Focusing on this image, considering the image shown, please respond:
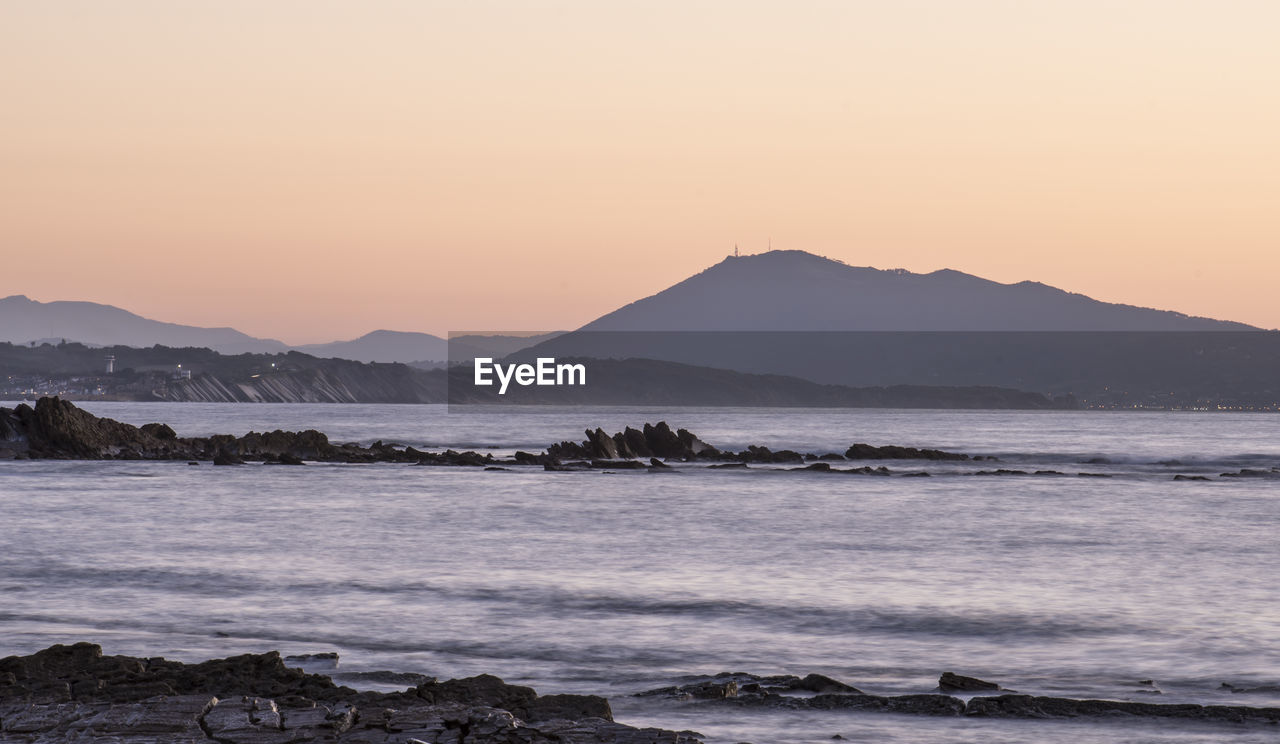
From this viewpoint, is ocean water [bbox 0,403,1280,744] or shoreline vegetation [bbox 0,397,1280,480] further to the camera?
shoreline vegetation [bbox 0,397,1280,480]

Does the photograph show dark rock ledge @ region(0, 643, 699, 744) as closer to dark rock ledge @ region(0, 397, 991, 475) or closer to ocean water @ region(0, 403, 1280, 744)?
ocean water @ region(0, 403, 1280, 744)

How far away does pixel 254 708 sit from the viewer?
34.7 feet

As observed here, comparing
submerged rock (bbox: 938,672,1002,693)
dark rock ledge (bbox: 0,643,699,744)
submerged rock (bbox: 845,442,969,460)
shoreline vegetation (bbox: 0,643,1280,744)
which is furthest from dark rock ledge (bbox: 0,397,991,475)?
dark rock ledge (bbox: 0,643,699,744)

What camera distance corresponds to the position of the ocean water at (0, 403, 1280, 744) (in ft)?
48.0

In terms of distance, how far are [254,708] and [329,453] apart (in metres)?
59.6

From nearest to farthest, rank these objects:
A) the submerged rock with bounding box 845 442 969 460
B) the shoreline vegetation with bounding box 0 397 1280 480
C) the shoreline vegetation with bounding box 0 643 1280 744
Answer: the shoreline vegetation with bounding box 0 643 1280 744 < the shoreline vegetation with bounding box 0 397 1280 480 < the submerged rock with bounding box 845 442 969 460

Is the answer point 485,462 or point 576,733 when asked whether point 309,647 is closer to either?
point 576,733

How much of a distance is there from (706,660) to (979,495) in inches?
1391

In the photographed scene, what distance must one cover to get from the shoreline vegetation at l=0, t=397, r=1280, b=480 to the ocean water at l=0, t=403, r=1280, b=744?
14.9 meters

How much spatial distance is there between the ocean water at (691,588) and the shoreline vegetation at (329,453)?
14.9 metres

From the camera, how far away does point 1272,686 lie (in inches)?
541

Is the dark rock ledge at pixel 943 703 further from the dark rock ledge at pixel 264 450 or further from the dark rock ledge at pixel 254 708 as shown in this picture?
the dark rock ledge at pixel 264 450

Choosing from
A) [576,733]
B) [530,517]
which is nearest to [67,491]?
[530,517]

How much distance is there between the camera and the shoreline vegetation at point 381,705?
10.0 meters
